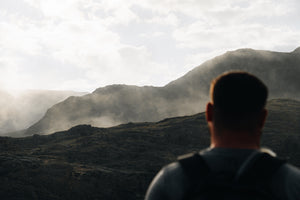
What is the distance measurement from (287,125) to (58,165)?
208 ft

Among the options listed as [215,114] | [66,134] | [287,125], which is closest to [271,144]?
[287,125]

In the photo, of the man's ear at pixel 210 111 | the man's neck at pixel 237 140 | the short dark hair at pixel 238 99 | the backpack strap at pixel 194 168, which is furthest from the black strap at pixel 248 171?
the man's ear at pixel 210 111

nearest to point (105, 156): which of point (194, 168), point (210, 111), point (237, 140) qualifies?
point (210, 111)

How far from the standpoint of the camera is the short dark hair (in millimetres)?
3213

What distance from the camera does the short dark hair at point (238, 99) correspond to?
3213 millimetres

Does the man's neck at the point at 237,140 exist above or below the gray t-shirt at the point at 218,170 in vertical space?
above

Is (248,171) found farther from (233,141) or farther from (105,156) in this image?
(105,156)

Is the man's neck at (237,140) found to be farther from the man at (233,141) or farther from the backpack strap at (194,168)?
the backpack strap at (194,168)

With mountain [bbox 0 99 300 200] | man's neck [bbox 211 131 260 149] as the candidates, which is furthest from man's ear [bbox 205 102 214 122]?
mountain [bbox 0 99 300 200]

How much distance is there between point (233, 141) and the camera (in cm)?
326

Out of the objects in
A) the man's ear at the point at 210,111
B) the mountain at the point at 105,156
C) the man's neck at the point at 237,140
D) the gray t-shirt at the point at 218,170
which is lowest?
the mountain at the point at 105,156

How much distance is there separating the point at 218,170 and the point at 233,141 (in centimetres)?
28

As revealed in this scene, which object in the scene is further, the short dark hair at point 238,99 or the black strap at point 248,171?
the short dark hair at point 238,99

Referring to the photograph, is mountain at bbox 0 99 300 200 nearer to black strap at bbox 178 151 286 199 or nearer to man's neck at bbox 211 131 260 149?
man's neck at bbox 211 131 260 149
